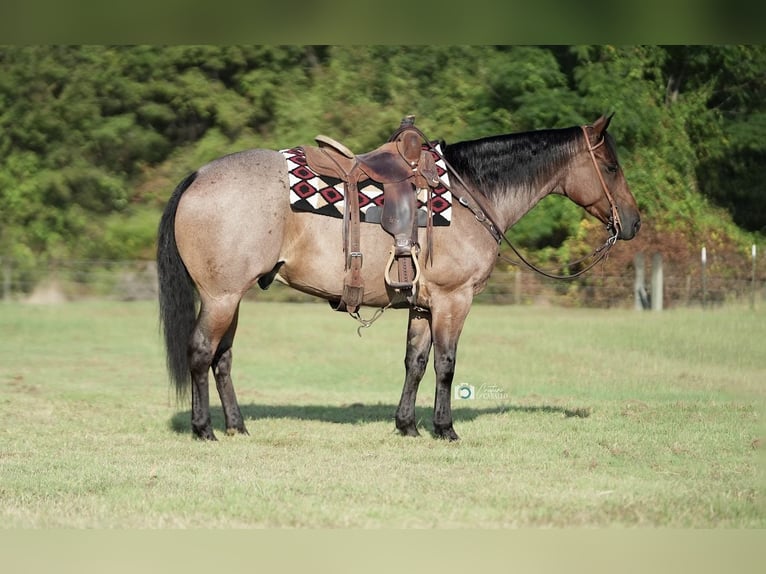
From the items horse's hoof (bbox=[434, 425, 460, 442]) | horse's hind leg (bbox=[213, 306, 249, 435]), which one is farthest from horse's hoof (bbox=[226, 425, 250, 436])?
horse's hoof (bbox=[434, 425, 460, 442])

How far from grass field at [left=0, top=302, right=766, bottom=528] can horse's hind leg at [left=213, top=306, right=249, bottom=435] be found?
14 centimetres

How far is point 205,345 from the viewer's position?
6906 mm

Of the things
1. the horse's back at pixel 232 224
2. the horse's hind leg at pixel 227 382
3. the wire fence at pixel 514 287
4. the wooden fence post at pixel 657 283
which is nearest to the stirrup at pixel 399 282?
the horse's back at pixel 232 224

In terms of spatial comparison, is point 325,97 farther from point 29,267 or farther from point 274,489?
point 274,489

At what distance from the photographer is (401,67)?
73.6ft

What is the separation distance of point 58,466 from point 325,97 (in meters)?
16.7

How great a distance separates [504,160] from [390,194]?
980 mm

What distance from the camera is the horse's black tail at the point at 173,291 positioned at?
696 cm

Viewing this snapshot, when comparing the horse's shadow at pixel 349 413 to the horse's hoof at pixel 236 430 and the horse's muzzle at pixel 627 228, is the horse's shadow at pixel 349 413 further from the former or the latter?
the horse's muzzle at pixel 627 228

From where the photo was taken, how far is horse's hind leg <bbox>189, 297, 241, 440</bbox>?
6867 mm

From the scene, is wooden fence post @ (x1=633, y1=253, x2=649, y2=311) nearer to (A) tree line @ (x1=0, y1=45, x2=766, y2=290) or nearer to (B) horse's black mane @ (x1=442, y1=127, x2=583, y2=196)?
(A) tree line @ (x1=0, y1=45, x2=766, y2=290)

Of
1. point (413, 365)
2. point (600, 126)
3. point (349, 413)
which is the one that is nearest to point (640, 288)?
point (349, 413)

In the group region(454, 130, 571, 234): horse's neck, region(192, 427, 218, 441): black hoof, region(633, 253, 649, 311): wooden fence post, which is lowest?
region(192, 427, 218, 441): black hoof

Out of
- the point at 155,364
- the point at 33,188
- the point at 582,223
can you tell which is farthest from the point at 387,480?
the point at 33,188
